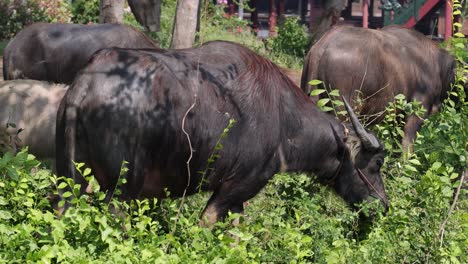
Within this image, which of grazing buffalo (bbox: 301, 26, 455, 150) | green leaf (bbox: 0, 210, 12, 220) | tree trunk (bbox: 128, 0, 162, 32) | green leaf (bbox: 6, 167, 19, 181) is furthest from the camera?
tree trunk (bbox: 128, 0, 162, 32)

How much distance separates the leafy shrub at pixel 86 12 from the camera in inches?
852

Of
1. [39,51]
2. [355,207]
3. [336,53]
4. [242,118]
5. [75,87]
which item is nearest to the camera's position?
[75,87]

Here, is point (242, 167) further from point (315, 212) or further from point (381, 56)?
point (381, 56)

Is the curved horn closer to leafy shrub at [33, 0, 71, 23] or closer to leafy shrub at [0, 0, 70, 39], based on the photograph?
leafy shrub at [0, 0, 70, 39]

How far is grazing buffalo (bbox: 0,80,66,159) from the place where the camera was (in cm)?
925

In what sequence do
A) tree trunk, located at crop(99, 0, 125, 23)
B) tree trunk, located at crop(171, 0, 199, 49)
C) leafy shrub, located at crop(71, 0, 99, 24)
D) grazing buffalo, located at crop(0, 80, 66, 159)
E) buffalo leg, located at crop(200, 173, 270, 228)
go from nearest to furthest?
buffalo leg, located at crop(200, 173, 270, 228), grazing buffalo, located at crop(0, 80, 66, 159), tree trunk, located at crop(171, 0, 199, 49), tree trunk, located at crop(99, 0, 125, 23), leafy shrub, located at crop(71, 0, 99, 24)

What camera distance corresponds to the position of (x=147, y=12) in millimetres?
16766

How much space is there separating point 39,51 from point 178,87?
573 centimetres

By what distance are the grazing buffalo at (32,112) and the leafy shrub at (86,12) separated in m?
12.1

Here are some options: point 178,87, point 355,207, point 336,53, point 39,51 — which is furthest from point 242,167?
point 39,51

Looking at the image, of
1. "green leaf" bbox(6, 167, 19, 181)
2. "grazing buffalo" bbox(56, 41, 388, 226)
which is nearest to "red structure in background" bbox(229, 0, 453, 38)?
"grazing buffalo" bbox(56, 41, 388, 226)

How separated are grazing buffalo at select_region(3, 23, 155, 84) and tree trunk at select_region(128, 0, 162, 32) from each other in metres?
4.23

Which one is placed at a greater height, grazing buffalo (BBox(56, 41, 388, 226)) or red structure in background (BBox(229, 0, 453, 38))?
grazing buffalo (BBox(56, 41, 388, 226))

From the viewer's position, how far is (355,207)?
8.03 meters
